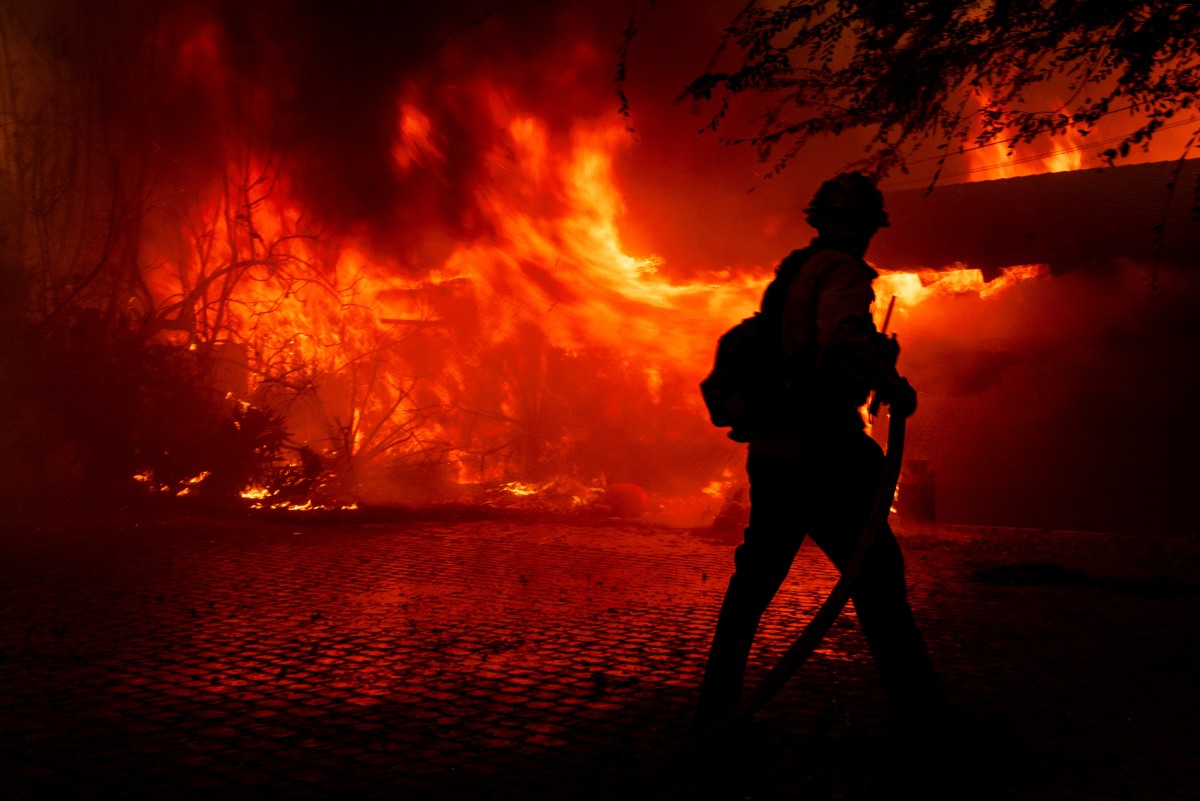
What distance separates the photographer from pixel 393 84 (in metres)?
13.1

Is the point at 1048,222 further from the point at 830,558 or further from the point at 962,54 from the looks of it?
the point at 830,558

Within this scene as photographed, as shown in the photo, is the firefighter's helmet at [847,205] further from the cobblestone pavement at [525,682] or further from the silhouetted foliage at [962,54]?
the silhouetted foliage at [962,54]

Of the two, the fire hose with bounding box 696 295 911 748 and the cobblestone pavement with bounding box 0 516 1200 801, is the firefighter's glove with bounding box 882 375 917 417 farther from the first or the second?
the cobblestone pavement with bounding box 0 516 1200 801

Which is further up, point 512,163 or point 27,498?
point 512,163

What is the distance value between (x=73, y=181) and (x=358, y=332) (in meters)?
4.51

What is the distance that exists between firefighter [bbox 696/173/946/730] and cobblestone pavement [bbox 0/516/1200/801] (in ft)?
0.83

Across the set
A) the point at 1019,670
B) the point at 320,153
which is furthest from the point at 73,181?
the point at 1019,670

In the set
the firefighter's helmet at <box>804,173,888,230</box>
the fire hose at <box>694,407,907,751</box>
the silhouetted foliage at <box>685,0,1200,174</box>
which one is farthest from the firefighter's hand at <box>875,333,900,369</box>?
the silhouetted foliage at <box>685,0,1200,174</box>

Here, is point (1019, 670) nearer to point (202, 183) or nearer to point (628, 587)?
point (628, 587)

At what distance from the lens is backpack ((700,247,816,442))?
311 cm

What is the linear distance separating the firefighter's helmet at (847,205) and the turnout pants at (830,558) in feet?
2.34

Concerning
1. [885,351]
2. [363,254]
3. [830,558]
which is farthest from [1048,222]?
[830,558]

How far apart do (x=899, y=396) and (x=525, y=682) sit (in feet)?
6.78

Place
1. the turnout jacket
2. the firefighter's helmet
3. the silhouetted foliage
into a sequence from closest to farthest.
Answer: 1. the turnout jacket
2. the firefighter's helmet
3. the silhouetted foliage
